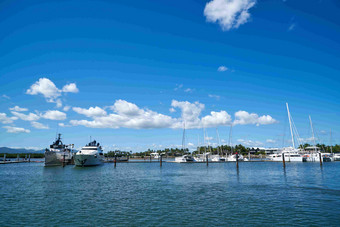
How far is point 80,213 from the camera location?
805 inches

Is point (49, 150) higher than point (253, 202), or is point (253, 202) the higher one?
point (49, 150)

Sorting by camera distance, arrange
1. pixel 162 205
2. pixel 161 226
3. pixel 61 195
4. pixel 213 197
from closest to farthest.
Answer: pixel 161 226, pixel 162 205, pixel 213 197, pixel 61 195

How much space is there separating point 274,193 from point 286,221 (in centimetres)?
1285

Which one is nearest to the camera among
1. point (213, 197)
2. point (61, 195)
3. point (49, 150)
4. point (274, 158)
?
point (213, 197)

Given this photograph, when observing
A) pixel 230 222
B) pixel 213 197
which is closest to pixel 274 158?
pixel 213 197

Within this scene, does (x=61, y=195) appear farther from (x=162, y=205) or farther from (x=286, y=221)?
(x=286, y=221)

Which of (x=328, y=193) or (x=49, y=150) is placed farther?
(x=49, y=150)

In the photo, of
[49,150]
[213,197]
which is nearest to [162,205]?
[213,197]

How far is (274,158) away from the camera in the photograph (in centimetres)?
13125

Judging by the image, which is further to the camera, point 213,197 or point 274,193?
point 274,193

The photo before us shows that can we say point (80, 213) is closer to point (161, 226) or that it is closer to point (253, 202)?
point (161, 226)

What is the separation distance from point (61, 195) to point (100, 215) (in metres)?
12.4

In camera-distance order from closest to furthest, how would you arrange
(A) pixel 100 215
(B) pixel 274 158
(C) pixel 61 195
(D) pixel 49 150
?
(A) pixel 100 215 < (C) pixel 61 195 < (D) pixel 49 150 < (B) pixel 274 158

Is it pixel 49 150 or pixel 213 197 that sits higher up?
pixel 49 150
